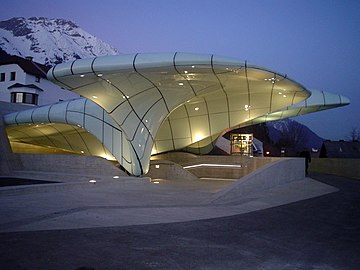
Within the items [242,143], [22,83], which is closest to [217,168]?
[242,143]

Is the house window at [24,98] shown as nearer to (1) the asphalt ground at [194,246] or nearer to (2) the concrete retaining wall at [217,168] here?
(2) the concrete retaining wall at [217,168]

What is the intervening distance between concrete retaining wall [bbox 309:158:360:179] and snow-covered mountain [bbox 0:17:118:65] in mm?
96341

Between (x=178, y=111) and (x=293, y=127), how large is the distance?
235 ft

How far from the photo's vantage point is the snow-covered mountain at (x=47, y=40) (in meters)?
115

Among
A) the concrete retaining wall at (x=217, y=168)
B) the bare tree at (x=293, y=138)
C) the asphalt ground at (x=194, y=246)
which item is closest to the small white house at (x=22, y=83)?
the concrete retaining wall at (x=217, y=168)

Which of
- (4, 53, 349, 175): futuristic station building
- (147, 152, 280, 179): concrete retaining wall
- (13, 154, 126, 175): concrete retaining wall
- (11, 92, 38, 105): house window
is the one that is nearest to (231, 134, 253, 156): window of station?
(4, 53, 349, 175): futuristic station building

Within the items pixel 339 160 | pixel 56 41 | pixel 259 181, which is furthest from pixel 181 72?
pixel 56 41

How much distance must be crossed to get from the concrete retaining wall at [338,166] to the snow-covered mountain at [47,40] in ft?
316

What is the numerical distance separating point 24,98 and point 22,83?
2.55m

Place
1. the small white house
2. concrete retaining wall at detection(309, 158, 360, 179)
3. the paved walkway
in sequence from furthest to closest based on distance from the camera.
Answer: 1. the small white house
2. concrete retaining wall at detection(309, 158, 360, 179)
3. the paved walkway

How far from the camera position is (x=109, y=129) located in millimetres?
23812

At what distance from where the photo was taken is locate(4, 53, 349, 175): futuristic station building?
15.8 m

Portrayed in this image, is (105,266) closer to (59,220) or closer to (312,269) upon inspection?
(312,269)

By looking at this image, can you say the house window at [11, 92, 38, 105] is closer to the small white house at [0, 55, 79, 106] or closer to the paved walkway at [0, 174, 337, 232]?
the small white house at [0, 55, 79, 106]
